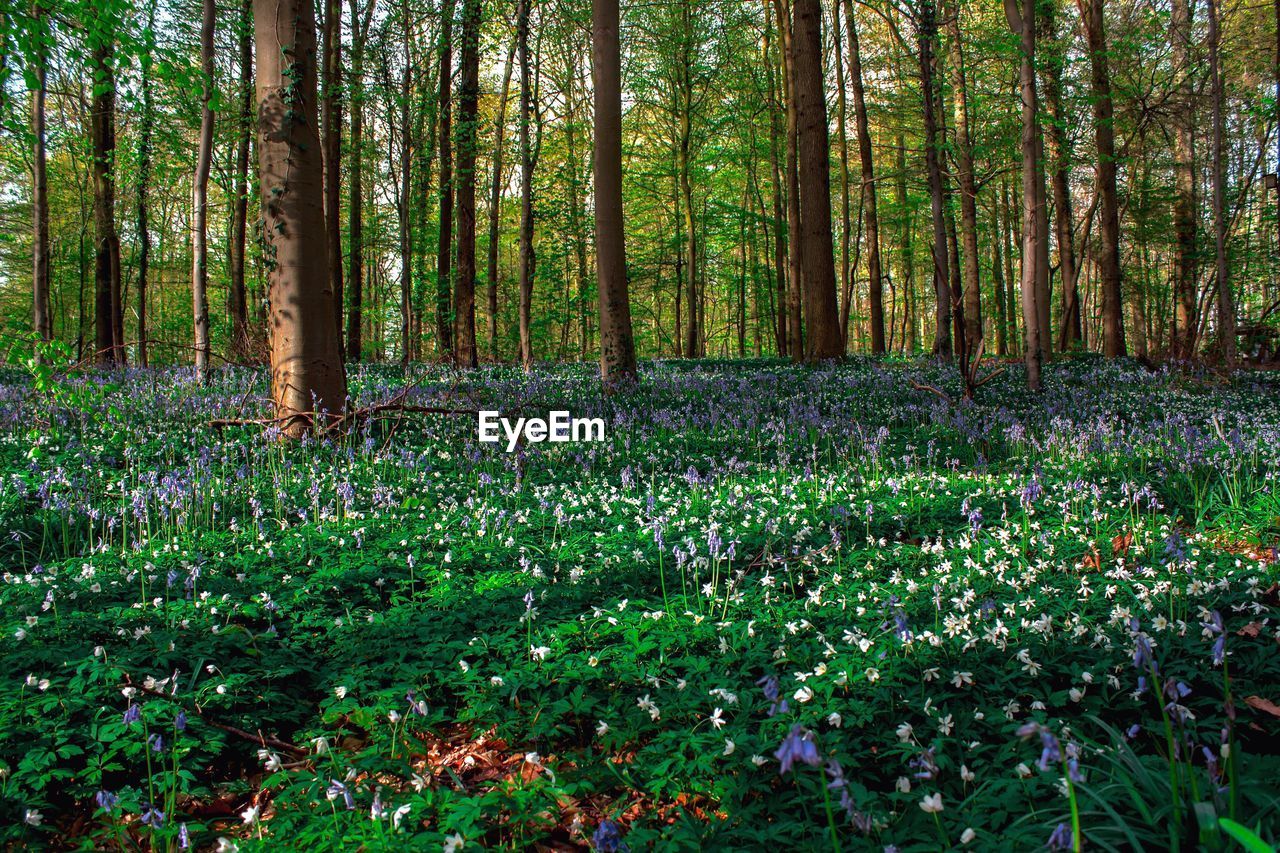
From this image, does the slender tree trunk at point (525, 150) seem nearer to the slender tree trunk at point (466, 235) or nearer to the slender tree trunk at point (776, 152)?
the slender tree trunk at point (466, 235)

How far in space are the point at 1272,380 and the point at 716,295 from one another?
4464cm

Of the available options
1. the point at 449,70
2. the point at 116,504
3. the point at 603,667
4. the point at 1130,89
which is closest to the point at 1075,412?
the point at 603,667

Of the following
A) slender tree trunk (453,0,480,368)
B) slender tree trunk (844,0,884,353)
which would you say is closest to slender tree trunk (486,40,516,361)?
slender tree trunk (453,0,480,368)

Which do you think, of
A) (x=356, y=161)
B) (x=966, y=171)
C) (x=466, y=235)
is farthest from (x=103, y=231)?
(x=966, y=171)

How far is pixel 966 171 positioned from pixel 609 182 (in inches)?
407

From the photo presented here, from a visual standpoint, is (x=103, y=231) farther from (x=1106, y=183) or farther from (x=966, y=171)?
(x=1106, y=183)

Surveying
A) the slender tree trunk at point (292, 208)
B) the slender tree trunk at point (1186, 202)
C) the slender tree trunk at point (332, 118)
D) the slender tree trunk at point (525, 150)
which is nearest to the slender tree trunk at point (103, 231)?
the slender tree trunk at point (332, 118)

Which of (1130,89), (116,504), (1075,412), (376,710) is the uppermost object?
(1130,89)

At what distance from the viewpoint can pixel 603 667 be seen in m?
3.27

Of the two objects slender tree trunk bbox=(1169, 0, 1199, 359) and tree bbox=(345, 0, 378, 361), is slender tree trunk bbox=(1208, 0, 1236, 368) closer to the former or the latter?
slender tree trunk bbox=(1169, 0, 1199, 359)

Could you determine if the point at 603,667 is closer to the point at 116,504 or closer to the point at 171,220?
the point at 116,504

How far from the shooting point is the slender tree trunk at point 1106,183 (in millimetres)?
18062

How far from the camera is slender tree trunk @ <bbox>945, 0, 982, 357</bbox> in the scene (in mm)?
16781

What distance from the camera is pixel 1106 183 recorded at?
1894 cm
